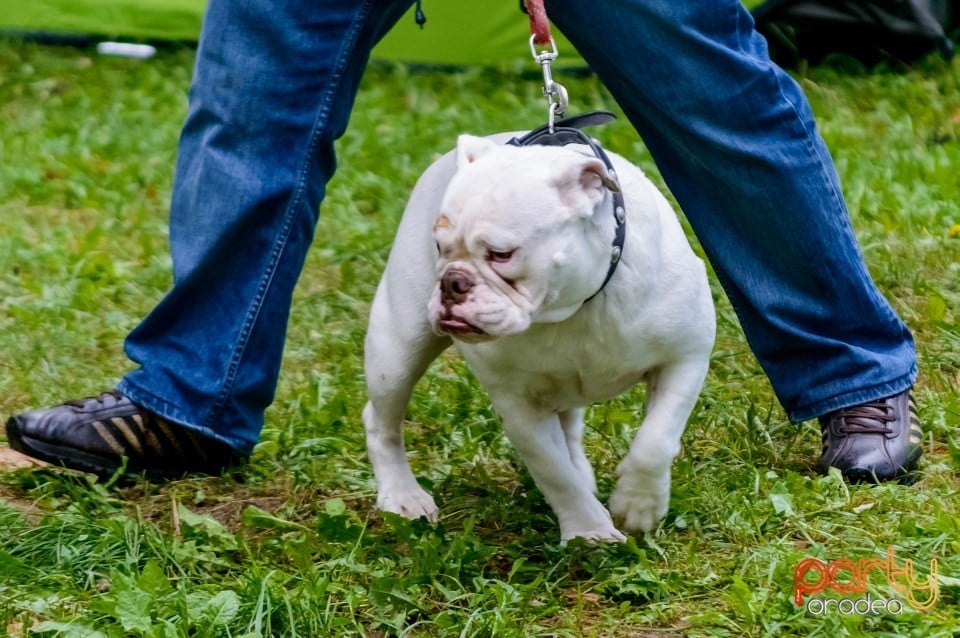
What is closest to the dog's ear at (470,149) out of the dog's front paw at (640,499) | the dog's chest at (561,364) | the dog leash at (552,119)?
Result: the dog leash at (552,119)

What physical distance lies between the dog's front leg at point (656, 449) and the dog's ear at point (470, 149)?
582mm

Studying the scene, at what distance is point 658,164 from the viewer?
3.36 metres

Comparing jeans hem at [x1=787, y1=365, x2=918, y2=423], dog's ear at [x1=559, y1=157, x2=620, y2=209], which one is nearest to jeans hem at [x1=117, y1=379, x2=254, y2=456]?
dog's ear at [x1=559, y1=157, x2=620, y2=209]

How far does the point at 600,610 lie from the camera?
109 inches

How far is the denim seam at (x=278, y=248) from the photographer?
3.30 meters

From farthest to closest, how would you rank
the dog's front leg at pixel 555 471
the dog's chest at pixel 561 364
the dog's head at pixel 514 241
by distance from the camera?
the dog's front leg at pixel 555 471 < the dog's chest at pixel 561 364 < the dog's head at pixel 514 241

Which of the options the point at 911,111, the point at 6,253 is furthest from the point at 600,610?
the point at 911,111

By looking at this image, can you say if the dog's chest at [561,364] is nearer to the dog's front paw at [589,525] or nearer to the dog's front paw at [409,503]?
the dog's front paw at [589,525]

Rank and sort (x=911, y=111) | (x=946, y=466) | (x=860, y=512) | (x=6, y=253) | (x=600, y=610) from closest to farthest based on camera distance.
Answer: (x=600, y=610) → (x=860, y=512) → (x=946, y=466) → (x=6, y=253) → (x=911, y=111)

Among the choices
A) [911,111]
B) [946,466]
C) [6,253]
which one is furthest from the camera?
[911,111]

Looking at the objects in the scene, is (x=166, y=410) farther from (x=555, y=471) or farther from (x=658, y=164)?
(x=658, y=164)

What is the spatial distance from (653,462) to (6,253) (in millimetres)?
3441

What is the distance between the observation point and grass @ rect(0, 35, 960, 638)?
2715 millimetres

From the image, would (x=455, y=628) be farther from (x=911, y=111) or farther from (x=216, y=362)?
(x=911, y=111)
